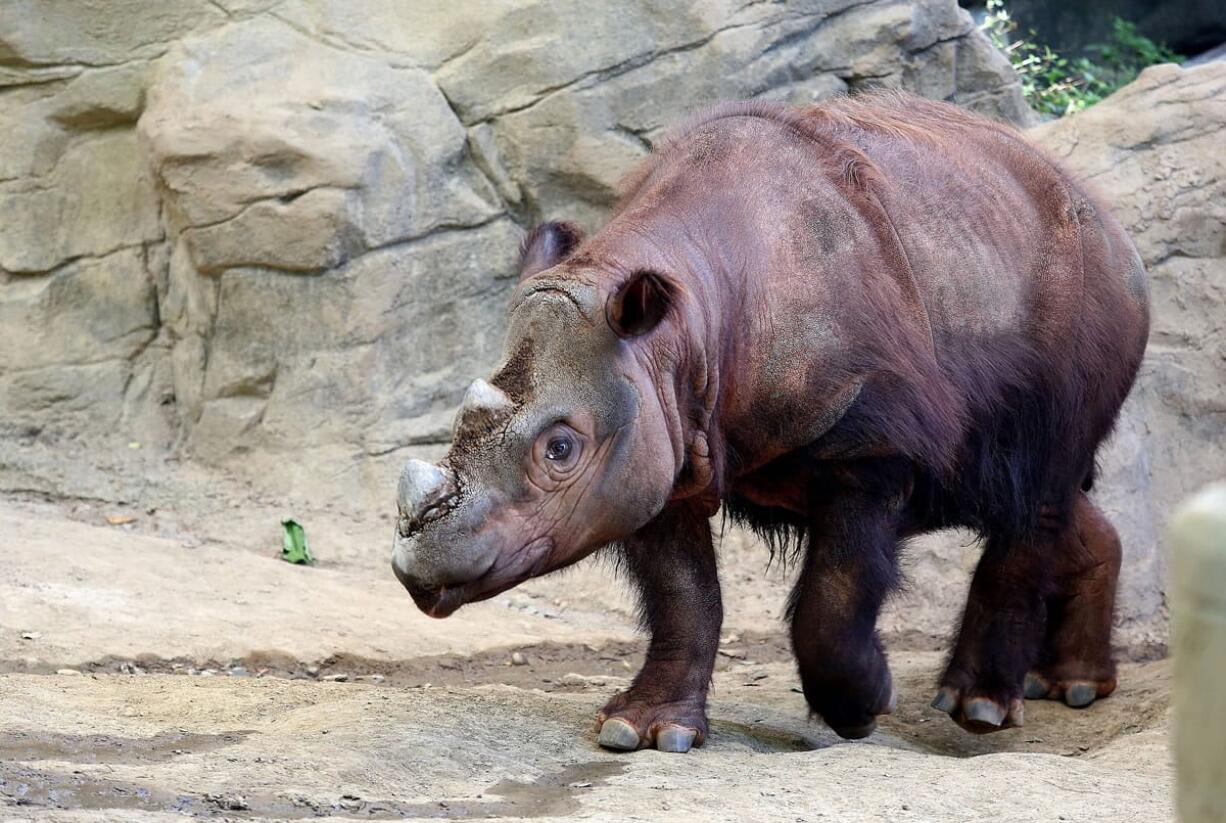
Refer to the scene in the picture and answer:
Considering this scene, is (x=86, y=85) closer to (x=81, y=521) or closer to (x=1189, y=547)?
(x=81, y=521)

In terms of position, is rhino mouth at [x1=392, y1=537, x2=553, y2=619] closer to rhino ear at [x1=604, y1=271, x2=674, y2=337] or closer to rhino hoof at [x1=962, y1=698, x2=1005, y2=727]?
rhino ear at [x1=604, y1=271, x2=674, y2=337]

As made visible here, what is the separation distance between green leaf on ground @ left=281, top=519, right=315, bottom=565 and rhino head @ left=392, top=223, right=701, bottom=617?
3558mm

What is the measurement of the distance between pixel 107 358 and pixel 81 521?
1.12 meters

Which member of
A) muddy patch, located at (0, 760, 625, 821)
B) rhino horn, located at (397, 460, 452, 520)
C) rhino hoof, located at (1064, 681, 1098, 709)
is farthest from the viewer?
rhino hoof, located at (1064, 681, 1098, 709)

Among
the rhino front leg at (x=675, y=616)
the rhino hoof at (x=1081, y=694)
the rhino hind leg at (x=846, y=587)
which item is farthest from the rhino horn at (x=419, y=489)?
the rhino hoof at (x=1081, y=694)

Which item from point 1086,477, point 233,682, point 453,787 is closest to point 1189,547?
point 453,787

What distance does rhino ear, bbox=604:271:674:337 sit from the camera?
486 cm

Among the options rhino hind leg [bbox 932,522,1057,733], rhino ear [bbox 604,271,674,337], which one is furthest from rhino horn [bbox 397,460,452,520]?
rhino hind leg [bbox 932,522,1057,733]

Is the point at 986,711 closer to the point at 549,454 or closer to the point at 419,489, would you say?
the point at 549,454

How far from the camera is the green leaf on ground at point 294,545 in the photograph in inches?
326

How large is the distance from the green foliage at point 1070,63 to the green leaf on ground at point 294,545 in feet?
21.9

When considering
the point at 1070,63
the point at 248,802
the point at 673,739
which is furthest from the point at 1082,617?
the point at 1070,63

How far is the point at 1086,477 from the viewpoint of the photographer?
6953 mm

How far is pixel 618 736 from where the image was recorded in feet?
A: 17.5
